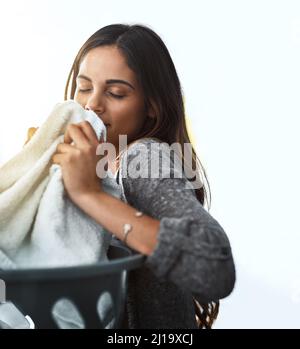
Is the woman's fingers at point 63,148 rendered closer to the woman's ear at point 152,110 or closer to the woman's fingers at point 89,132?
the woman's fingers at point 89,132

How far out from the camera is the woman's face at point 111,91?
0.98m

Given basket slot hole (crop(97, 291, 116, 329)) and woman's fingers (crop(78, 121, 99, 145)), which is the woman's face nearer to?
woman's fingers (crop(78, 121, 99, 145))

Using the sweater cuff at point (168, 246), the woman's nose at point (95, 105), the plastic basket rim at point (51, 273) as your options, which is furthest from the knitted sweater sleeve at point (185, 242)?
the woman's nose at point (95, 105)

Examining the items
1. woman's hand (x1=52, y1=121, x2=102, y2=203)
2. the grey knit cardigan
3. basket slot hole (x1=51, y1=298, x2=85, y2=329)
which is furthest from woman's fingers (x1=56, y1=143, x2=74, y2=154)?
basket slot hole (x1=51, y1=298, x2=85, y2=329)

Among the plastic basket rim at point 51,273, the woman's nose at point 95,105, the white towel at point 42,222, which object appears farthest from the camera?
the woman's nose at point 95,105

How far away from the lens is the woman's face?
0.98m

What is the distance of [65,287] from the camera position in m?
0.63

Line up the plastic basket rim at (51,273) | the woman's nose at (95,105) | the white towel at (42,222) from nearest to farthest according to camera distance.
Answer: the plastic basket rim at (51,273)
the white towel at (42,222)
the woman's nose at (95,105)

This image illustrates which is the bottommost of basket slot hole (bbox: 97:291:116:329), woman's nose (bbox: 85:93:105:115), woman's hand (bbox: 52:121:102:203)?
basket slot hole (bbox: 97:291:116:329)

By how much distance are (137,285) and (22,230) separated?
26 centimetres

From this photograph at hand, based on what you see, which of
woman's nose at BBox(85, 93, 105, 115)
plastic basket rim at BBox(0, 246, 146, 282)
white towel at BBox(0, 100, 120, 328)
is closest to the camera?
plastic basket rim at BBox(0, 246, 146, 282)

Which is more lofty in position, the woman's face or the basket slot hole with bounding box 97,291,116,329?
the woman's face

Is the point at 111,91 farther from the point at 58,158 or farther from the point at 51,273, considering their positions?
the point at 51,273

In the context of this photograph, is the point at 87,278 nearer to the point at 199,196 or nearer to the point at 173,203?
the point at 173,203
